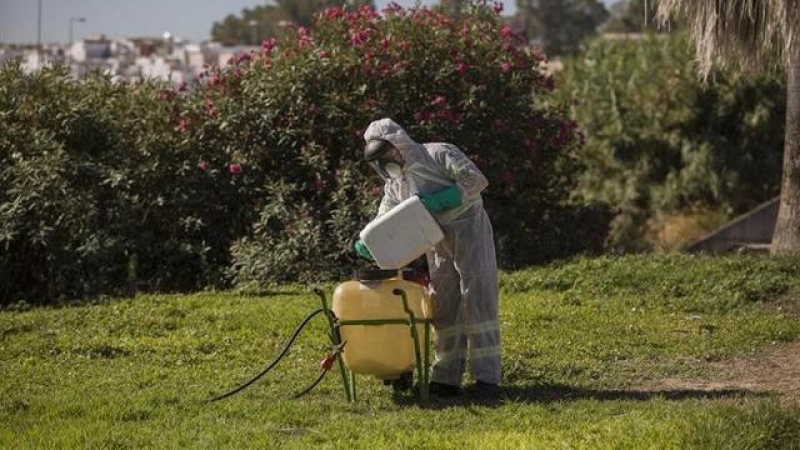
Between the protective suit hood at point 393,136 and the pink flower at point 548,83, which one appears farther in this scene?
the pink flower at point 548,83

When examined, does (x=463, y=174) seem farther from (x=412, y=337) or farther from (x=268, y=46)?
(x=268, y=46)

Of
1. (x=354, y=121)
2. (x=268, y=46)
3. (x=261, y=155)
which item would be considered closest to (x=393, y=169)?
(x=354, y=121)

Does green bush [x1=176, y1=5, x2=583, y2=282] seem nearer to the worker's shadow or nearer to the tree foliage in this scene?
the worker's shadow

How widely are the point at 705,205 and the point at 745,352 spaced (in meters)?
14.5

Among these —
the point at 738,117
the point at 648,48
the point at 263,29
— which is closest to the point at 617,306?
the point at 738,117

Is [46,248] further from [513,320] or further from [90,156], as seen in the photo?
[513,320]

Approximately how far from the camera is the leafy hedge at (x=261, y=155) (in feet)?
46.8

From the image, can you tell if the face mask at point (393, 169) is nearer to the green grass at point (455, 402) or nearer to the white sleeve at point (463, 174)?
the white sleeve at point (463, 174)

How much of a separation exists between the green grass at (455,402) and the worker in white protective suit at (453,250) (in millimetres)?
302

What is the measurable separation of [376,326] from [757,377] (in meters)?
2.74

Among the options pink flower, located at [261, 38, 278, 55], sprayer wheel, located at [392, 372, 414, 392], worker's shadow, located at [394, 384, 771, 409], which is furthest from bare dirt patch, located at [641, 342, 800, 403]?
pink flower, located at [261, 38, 278, 55]

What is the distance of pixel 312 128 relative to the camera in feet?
47.7

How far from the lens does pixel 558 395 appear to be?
29.2ft

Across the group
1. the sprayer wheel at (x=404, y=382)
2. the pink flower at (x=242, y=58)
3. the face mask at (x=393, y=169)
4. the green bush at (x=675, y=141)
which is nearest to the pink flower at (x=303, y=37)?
the pink flower at (x=242, y=58)
